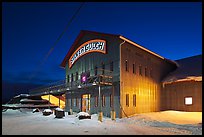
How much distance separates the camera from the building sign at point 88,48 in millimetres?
22328

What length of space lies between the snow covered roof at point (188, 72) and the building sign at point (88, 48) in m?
8.83

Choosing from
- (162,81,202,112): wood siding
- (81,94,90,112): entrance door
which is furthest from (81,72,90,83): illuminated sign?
(162,81,202,112): wood siding

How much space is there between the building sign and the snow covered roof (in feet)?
29.0

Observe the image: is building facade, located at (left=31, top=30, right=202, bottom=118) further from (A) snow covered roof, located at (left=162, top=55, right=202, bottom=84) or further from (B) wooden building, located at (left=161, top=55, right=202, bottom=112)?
(A) snow covered roof, located at (left=162, top=55, right=202, bottom=84)

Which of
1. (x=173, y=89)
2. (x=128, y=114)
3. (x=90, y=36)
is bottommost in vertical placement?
(x=128, y=114)

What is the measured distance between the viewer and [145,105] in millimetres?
22312

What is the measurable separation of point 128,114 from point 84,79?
697 centimetres

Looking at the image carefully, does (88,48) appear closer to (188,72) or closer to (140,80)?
(140,80)

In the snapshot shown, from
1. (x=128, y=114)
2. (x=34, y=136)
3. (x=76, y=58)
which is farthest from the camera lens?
(x=76, y=58)

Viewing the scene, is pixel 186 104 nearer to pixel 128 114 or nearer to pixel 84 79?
pixel 128 114

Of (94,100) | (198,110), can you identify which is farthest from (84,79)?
(198,110)

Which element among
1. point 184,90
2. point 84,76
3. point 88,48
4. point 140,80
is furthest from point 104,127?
point 184,90

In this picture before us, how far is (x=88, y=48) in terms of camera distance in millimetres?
24484

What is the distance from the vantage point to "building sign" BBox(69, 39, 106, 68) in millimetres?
22328
